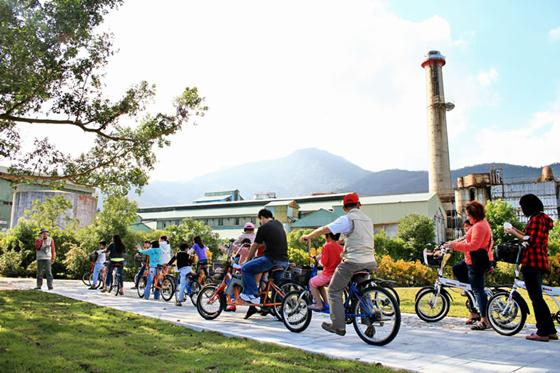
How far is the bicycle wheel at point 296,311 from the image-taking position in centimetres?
732

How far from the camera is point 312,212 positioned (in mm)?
73438

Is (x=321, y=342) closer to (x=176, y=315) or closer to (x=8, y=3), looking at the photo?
(x=176, y=315)

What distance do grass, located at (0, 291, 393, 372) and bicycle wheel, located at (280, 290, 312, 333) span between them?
4.17 ft

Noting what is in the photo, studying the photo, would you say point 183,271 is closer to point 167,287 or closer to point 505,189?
point 167,287

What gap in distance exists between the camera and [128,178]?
19.0 meters

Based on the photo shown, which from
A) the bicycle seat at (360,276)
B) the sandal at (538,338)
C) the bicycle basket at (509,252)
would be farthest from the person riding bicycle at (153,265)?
the sandal at (538,338)

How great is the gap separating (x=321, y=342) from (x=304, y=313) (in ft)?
3.31

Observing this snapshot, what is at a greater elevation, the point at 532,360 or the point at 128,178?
the point at 128,178

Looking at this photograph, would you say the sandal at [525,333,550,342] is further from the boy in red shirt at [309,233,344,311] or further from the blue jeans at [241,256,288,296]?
the blue jeans at [241,256,288,296]

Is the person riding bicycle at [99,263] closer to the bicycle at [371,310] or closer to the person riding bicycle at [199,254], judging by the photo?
the person riding bicycle at [199,254]

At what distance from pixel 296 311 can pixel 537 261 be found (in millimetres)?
3870

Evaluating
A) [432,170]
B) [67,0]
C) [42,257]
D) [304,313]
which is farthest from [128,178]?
[432,170]

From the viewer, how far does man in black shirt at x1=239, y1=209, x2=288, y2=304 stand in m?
8.06

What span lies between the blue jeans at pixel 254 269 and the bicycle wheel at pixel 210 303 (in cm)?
84
